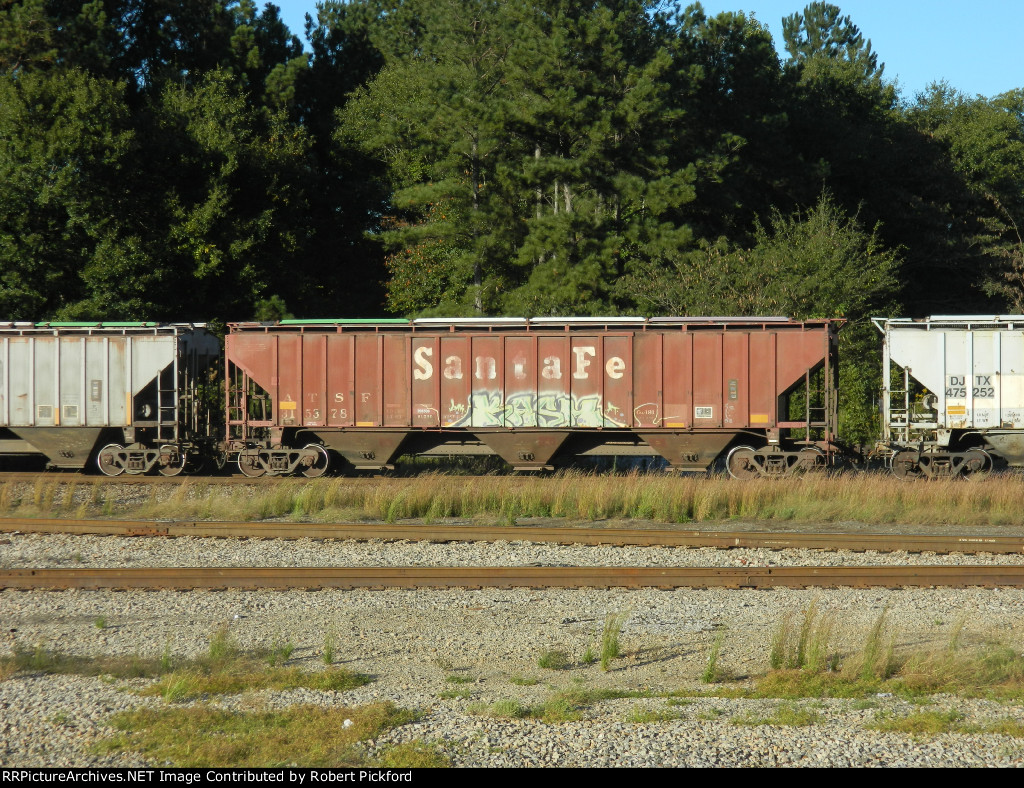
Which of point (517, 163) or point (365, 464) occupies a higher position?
point (517, 163)

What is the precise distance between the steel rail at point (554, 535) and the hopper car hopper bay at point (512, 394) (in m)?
5.66

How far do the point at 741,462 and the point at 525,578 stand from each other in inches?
389

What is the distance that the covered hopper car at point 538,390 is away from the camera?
62.7 feet

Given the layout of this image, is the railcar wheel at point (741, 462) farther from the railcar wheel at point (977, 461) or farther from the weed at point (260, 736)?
the weed at point (260, 736)

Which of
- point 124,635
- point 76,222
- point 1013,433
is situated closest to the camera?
point 124,635

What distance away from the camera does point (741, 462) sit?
760 inches

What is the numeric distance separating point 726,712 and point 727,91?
35.8m

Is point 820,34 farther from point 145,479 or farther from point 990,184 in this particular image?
point 145,479

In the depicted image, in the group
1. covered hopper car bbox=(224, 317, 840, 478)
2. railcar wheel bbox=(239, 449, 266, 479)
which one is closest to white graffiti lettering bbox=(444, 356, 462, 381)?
covered hopper car bbox=(224, 317, 840, 478)

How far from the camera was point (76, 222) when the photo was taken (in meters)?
28.9

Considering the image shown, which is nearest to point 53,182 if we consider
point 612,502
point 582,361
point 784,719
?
point 582,361

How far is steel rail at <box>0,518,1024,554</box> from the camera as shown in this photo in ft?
40.4

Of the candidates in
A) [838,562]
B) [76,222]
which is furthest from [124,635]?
[76,222]
